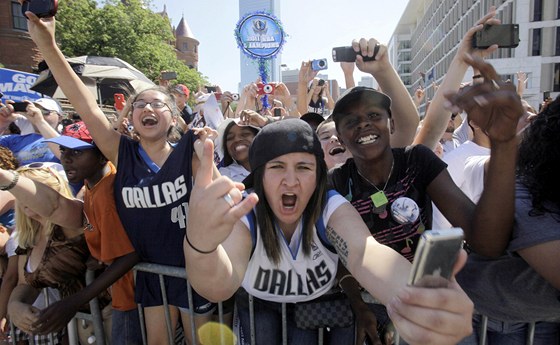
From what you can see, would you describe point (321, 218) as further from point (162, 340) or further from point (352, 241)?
point (162, 340)

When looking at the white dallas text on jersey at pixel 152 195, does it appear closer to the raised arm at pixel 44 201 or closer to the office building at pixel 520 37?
the raised arm at pixel 44 201

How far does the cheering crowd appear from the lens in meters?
1.38

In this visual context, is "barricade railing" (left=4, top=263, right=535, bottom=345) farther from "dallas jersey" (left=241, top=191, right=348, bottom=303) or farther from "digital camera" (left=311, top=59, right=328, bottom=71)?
"digital camera" (left=311, top=59, right=328, bottom=71)

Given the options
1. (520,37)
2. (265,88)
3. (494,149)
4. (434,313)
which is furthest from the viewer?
(520,37)

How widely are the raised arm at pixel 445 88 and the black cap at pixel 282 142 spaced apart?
0.95 meters

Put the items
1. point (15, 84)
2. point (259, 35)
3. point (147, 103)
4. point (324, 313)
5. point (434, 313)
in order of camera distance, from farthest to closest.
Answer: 1. point (15, 84)
2. point (259, 35)
3. point (147, 103)
4. point (324, 313)
5. point (434, 313)

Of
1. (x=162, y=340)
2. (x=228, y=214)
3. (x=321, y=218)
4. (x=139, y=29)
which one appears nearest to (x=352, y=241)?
(x=321, y=218)

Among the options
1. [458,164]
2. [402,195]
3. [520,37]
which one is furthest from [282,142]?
[520,37]

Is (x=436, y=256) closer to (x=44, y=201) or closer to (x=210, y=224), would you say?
(x=210, y=224)

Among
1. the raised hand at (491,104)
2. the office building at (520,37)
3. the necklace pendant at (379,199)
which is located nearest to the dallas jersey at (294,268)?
the necklace pendant at (379,199)

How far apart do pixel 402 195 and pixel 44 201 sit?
2.21m

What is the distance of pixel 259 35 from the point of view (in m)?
7.75

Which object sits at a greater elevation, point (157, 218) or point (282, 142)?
point (282, 142)

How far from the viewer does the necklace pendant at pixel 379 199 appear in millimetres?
2057
